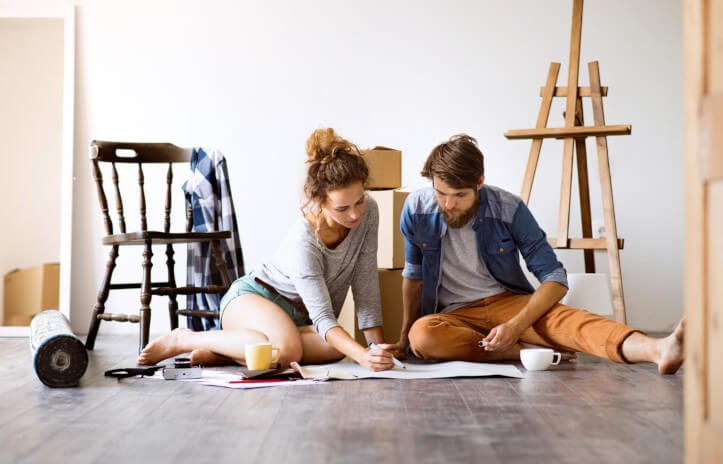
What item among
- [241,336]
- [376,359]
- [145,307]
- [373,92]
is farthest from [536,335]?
[373,92]

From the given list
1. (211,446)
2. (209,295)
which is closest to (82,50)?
(209,295)

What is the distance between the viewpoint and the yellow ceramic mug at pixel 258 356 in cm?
214

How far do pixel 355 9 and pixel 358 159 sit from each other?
1832 millimetres

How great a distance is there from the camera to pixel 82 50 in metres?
3.84

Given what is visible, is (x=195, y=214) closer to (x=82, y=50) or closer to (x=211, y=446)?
(x=82, y=50)

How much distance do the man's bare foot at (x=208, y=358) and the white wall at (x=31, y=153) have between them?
258 cm

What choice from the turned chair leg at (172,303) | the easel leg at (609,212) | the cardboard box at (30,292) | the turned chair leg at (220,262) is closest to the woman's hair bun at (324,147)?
the turned chair leg at (220,262)

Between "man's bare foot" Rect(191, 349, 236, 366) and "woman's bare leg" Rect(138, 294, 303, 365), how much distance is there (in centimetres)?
2

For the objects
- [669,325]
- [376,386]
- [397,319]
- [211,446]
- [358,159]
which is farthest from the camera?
[669,325]

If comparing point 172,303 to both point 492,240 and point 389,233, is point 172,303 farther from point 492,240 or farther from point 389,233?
point 492,240

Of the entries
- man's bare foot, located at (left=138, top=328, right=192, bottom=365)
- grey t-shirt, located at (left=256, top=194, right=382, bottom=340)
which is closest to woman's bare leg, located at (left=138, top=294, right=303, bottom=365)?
man's bare foot, located at (left=138, top=328, right=192, bottom=365)

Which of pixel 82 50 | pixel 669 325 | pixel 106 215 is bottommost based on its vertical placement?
pixel 669 325

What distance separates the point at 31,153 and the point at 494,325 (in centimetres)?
337

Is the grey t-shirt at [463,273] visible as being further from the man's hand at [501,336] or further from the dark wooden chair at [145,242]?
the dark wooden chair at [145,242]
